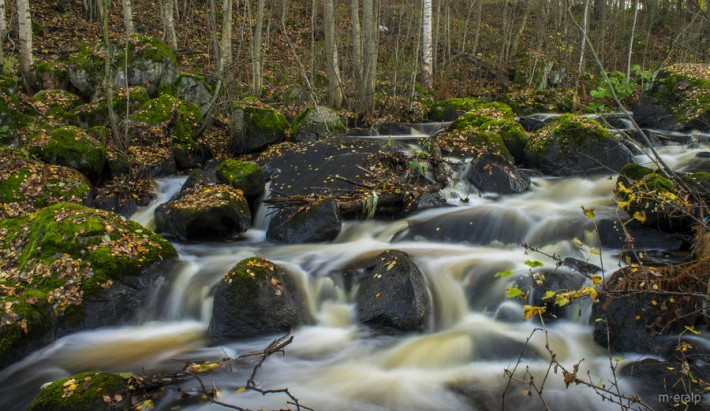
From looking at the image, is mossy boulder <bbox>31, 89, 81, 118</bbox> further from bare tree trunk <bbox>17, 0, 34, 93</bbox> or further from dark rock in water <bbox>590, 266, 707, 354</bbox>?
dark rock in water <bbox>590, 266, 707, 354</bbox>

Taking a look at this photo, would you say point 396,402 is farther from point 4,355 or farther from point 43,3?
point 43,3

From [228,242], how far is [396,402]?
457 centimetres

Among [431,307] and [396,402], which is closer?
[396,402]

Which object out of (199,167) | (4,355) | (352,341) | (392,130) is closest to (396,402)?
(352,341)

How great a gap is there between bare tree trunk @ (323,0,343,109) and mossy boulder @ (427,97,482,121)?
122 inches

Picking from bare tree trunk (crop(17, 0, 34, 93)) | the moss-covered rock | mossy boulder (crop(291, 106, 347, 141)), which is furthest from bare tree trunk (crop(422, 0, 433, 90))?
bare tree trunk (crop(17, 0, 34, 93))

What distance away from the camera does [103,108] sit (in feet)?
35.9

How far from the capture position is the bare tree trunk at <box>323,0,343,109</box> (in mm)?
12336

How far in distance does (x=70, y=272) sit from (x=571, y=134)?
8897 millimetres

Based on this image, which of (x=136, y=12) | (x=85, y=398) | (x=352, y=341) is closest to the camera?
(x=85, y=398)

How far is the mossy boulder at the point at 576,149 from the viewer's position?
9281 mm

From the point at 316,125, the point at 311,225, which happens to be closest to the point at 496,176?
the point at 311,225

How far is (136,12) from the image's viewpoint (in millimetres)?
19516

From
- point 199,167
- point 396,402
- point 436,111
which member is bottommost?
point 396,402
